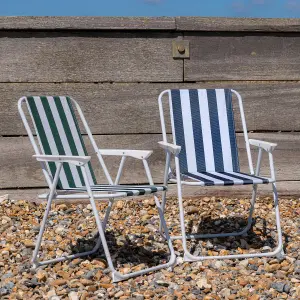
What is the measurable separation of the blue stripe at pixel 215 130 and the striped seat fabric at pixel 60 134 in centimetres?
83

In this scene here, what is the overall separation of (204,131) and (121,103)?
3.06 feet

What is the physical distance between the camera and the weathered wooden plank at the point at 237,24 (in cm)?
538

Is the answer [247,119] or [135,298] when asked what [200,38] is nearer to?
[247,119]

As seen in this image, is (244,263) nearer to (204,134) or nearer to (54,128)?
(204,134)

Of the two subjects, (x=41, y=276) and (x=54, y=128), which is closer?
(x=41, y=276)

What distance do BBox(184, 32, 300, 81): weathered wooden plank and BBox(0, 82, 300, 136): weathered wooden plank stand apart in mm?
87

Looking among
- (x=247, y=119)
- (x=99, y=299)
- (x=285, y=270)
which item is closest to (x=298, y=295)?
(x=285, y=270)

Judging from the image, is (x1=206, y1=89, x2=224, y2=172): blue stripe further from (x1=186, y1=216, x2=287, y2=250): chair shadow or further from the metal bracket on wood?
the metal bracket on wood

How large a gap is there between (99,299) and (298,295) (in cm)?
105

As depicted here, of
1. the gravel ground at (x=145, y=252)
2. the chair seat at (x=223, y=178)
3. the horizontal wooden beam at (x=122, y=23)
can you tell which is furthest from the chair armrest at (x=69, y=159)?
the horizontal wooden beam at (x=122, y=23)

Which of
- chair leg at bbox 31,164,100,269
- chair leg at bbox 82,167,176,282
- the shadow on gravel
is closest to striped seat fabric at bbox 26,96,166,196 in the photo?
chair leg at bbox 31,164,100,269

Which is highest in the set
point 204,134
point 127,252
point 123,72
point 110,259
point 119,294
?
point 123,72

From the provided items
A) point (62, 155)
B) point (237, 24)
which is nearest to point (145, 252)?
point (62, 155)

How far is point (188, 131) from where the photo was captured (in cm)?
462
